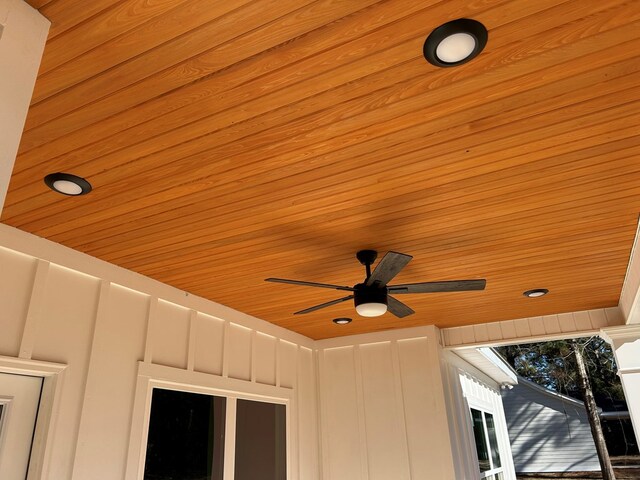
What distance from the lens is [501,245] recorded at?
3182 mm

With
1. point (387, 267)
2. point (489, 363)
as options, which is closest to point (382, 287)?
point (387, 267)

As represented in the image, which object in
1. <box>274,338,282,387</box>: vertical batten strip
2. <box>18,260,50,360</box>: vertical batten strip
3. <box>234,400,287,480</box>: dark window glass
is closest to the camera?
<box>18,260,50,360</box>: vertical batten strip

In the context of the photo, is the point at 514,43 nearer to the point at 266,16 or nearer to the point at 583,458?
the point at 266,16

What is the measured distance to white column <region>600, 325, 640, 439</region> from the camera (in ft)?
14.2

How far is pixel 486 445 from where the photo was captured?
269 inches

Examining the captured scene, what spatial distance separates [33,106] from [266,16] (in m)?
1.00

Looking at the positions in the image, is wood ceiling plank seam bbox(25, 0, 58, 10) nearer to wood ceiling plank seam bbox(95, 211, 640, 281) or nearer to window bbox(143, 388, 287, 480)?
wood ceiling plank seam bbox(95, 211, 640, 281)

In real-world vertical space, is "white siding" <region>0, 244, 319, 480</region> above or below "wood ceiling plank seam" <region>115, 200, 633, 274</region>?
below

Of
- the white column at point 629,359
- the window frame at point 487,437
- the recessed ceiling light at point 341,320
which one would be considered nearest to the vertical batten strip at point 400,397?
the recessed ceiling light at point 341,320

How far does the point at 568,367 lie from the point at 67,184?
12585 millimetres

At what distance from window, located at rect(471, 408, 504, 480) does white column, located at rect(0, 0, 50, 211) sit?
5968 millimetres

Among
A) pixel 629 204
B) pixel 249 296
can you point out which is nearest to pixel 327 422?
pixel 249 296

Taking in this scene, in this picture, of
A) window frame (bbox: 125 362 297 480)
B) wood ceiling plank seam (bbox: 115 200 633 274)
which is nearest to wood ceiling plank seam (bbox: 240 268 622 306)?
wood ceiling plank seam (bbox: 115 200 633 274)

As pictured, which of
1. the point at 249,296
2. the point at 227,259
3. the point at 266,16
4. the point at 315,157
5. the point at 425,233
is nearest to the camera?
the point at 266,16
